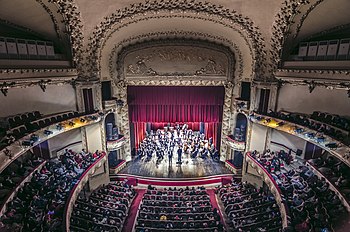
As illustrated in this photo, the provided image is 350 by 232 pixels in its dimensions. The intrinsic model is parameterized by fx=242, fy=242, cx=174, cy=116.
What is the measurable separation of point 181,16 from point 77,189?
1049cm

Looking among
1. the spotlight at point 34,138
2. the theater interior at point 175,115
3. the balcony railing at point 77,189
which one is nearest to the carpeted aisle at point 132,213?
the theater interior at point 175,115

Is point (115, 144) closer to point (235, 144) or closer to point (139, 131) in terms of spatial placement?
point (139, 131)

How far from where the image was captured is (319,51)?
11.2m

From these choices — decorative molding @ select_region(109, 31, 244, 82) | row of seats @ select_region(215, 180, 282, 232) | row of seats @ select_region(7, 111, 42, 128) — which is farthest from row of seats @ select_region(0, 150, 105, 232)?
row of seats @ select_region(215, 180, 282, 232)

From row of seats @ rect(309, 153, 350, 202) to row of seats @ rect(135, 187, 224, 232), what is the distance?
16.5ft

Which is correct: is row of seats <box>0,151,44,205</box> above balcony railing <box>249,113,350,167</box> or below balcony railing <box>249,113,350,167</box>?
below

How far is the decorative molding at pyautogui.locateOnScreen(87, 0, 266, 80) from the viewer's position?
1187 cm

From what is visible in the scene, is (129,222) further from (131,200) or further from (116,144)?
(116,144)

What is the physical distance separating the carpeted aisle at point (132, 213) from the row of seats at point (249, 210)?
485 centimetres

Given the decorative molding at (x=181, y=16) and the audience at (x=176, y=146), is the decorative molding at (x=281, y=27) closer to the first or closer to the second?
the decorative molding at (x=181, y=16)

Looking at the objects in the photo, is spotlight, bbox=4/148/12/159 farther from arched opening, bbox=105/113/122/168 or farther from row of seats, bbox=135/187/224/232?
arched opening, bbox=105/113/122/168

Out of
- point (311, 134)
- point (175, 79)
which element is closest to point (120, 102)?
point (175, 79)

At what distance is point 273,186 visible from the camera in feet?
40.6

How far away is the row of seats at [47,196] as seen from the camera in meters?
9.06
